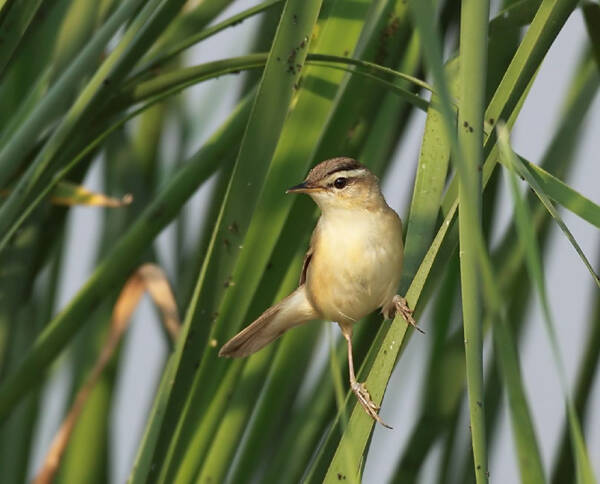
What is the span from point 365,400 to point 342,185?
77 cm

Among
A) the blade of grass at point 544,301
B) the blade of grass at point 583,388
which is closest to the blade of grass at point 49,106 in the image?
the blade of grass at point 544,301

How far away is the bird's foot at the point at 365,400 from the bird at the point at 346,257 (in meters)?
0.53

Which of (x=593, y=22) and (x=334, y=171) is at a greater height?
(x=593, y=22)

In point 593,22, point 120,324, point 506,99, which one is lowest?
point 120,324

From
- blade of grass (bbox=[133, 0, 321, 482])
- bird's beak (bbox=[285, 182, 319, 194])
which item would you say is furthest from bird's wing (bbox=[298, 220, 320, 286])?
blade of grass (bbox=[133, 0, 321, 482])

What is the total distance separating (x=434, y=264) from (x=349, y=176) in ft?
2.17

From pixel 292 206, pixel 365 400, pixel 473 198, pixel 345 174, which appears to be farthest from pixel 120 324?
pixel 473 198

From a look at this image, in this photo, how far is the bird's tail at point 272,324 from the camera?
164 cm

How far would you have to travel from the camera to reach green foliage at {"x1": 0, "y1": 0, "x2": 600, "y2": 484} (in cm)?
108

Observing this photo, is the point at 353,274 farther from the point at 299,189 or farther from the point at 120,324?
the point at 120,324

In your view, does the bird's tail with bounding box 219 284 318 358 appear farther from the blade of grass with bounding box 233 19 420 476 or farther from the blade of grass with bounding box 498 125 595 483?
the blade of grass with bounding box 498 125 595 483

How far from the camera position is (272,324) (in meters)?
1.81

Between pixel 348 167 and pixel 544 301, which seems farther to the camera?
pixel 348 167

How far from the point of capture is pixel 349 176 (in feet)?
6.18
